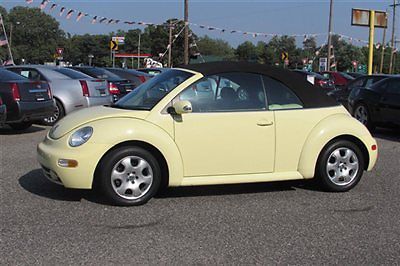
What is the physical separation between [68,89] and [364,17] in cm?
1700

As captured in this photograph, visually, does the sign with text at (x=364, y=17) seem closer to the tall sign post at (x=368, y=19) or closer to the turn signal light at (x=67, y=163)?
the tall sign post at (x=368, y=19)

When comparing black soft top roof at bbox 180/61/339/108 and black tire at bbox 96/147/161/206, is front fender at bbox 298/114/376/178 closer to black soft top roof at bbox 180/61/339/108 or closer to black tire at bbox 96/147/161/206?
black soft top roof at bbox 180/61/339/108

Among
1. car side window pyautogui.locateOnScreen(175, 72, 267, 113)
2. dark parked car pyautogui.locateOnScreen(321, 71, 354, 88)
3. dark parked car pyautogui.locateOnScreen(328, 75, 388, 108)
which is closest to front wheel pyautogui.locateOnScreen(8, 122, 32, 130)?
car side window pyautogui.locateOnScreen(175, 72, 267, 113)

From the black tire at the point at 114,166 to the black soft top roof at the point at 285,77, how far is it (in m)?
1.17

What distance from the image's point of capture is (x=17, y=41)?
380 feet

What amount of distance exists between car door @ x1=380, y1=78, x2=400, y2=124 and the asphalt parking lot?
4610mm

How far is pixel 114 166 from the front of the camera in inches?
193

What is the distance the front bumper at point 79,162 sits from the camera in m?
4.80

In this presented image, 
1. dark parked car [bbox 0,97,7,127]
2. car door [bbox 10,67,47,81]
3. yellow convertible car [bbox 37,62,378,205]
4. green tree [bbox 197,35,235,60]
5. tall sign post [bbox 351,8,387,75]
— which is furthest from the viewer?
green tree [bbox 197,35,235,60]

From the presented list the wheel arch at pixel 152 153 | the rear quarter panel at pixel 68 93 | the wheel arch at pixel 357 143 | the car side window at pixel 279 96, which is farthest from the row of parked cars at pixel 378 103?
the wheel arch at pixel 152 153

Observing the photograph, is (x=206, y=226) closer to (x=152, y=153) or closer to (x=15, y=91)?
(x=152, y=153)

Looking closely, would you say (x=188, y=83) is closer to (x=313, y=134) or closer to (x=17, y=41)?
(x=313, y=134)

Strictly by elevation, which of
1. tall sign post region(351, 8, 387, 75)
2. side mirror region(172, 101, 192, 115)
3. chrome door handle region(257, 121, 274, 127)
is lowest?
chrome door handle region(257, 121, 274, 127)

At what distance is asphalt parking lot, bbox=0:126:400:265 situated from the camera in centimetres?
379
